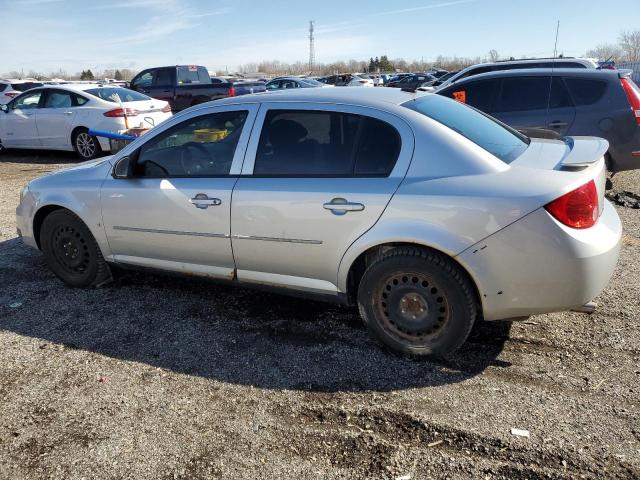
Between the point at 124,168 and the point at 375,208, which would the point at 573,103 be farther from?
the point at 124,168

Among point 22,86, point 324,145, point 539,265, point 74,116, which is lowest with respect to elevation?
point 539,265

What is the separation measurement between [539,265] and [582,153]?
3.14ft

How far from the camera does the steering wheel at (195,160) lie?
153 inches

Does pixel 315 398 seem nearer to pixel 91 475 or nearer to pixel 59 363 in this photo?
pixel 91 475

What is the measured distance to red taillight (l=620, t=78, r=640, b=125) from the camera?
6516mm

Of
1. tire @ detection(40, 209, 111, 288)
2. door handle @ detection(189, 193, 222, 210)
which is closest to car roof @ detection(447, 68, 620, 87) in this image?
door handle @ detection(189, 193, 222, 210)

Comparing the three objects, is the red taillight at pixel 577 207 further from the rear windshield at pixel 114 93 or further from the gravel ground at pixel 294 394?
the rear windshield at pixel 114 93

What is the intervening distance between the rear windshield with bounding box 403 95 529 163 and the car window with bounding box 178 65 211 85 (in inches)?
535

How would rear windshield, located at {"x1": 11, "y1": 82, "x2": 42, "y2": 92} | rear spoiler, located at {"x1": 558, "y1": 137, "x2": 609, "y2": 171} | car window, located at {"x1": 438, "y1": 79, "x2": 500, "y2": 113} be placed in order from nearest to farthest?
1. rear spoiler, located at {"x1": 558, "y1": 137, "x2": 609, "y2": 171}
2. car window, located at {"x1": 438, "y1": 79, "x2": 500, "y2": 113}
3. rear windshield, located at {"x1": 11, "y1": 82, "x2": 42, "y2": 92}

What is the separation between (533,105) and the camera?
720 cm

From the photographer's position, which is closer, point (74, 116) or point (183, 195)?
point (183, 195)

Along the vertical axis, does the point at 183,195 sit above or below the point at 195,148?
below

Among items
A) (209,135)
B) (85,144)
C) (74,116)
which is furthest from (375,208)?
(74,116)

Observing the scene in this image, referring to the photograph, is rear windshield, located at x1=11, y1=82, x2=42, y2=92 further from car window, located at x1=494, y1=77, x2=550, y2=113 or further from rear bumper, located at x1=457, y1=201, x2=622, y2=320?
rear bumper, located at x1=457, y1=201, x2=622, y2=320
